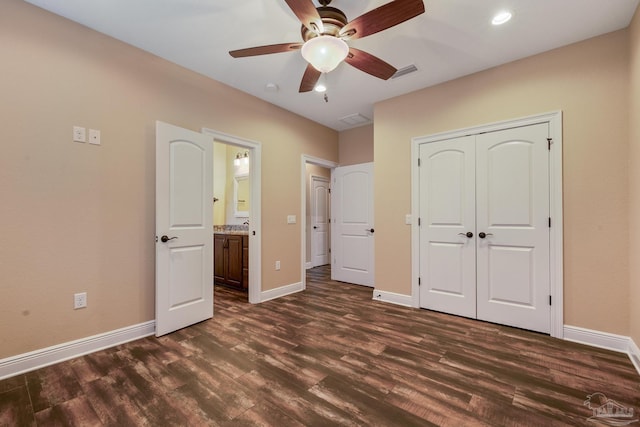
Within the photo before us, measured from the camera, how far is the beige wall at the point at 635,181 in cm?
214

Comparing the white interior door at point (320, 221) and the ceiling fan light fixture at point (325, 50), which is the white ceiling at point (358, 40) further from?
the white interior door at point (320, 221)

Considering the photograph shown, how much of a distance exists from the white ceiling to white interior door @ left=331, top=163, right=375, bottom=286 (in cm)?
180

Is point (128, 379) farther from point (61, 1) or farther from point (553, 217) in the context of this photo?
point (553, 217)

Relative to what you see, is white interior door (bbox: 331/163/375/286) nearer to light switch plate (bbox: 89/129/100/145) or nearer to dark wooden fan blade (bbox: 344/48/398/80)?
dark wooden fan blade (bbox: 344/48/398/80)

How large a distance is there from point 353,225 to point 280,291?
5.45 feet

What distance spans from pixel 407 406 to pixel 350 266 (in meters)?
3.14

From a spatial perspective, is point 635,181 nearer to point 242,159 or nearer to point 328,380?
point 328,380

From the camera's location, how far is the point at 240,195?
5.77m

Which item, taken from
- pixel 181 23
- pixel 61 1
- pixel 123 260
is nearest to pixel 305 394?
pixel 123 260

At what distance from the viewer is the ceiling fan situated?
1.65m

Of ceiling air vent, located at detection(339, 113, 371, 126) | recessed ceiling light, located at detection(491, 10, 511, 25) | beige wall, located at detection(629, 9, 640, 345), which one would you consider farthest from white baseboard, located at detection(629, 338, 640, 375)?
ceiling air vent, located at detection(339, 113, 371, 126)

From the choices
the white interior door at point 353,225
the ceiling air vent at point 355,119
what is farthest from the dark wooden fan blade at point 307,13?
the white interior door at point 353,225

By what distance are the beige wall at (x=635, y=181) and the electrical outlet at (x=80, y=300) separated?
4.47 meters

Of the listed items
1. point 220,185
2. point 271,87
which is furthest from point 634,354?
point 220,185
